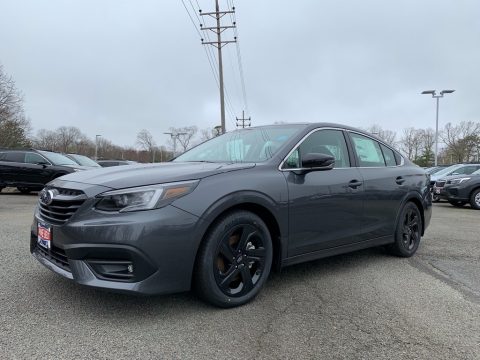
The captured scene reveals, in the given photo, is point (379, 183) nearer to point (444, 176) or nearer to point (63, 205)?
point (63, 205)

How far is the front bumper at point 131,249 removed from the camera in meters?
2.87

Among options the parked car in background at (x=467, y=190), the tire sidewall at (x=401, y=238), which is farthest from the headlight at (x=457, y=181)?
the tire sidewall at (x=401, y=238)

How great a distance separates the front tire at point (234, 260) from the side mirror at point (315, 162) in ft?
2.28

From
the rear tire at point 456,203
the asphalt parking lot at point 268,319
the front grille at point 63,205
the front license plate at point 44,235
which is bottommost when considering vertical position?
the rear tire at point 456,203

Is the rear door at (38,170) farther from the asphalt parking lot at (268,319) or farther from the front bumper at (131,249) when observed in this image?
the front bumper at (131,249)

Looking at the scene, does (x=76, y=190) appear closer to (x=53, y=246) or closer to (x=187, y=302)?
(x=53, y=246)

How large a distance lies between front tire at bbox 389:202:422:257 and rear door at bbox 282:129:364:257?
0.92 m

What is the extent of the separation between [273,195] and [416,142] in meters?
79.0

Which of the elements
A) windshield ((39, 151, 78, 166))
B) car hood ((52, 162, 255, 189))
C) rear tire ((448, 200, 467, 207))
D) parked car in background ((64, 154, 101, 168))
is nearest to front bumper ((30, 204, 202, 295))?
car hood ((52, 162, 255, 189))

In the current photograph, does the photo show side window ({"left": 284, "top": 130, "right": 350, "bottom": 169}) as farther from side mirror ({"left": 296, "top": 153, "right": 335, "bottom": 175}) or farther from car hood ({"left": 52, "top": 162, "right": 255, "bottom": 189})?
car hood ({"left": 52, "top": 162, "right": 255, "bottom": 189})

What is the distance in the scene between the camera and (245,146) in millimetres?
4281

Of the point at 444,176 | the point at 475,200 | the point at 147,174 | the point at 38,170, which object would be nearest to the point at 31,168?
the point at 38,170

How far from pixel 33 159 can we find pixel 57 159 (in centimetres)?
71

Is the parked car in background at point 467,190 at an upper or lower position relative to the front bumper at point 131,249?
lower
